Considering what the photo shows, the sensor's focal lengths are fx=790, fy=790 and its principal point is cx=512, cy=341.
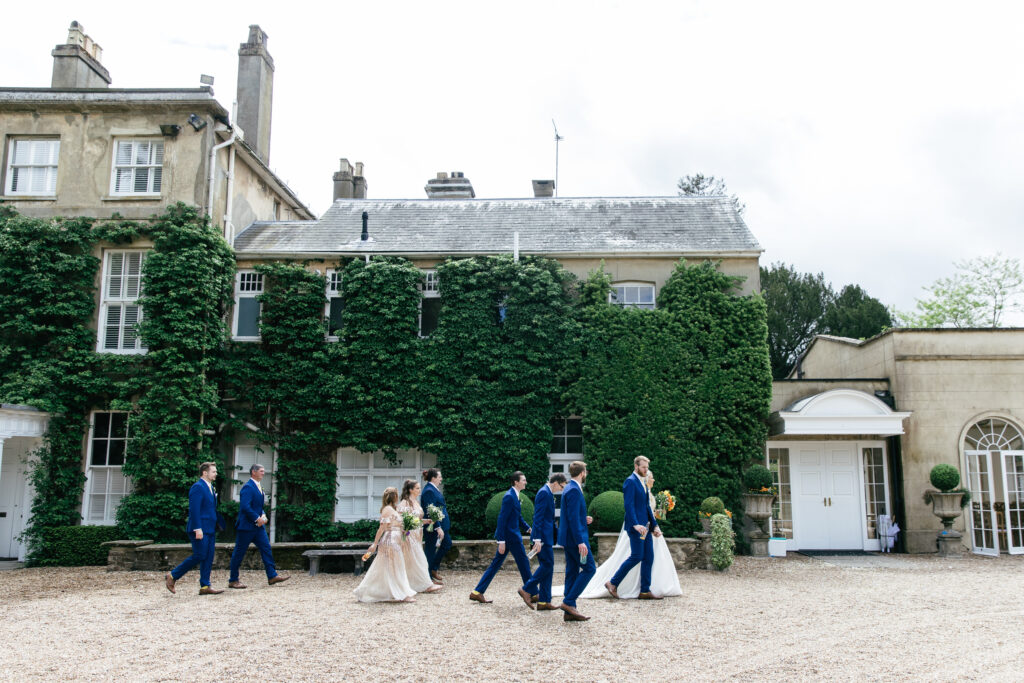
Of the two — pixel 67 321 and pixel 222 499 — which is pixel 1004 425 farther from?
pixel 67 321

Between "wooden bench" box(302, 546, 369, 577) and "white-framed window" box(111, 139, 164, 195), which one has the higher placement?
"white-framed window" box(111, 139, 164, 195)

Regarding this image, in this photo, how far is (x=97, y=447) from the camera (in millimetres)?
17469

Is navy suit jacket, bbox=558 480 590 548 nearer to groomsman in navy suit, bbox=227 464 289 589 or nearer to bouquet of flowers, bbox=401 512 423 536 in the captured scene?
bouquet of flowers, bbox=401 512 423 536

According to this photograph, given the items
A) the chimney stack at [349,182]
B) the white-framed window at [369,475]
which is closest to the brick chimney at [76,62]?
the chimney stack at [349,182]

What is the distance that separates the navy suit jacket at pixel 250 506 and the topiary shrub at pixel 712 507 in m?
8.55

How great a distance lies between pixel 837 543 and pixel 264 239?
15364 millimetres

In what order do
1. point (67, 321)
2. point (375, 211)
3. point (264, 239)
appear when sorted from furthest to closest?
point (375, 211) < point (264, 239) < point (67, 321)

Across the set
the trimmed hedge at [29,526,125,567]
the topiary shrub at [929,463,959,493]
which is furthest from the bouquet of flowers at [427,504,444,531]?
the topiary shrub at [929,463,959,493]

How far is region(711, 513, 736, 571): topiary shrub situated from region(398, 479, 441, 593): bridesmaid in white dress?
549cm

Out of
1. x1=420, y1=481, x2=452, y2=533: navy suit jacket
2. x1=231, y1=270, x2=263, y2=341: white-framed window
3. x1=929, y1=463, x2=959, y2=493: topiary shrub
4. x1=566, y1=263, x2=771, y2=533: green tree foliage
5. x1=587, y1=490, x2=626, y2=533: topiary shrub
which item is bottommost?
x1=587, y1=490, x2=626, y2=533: topiary shrub

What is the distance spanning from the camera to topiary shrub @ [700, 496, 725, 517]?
51.1ft

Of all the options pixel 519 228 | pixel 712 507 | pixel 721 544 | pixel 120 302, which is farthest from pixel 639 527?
pixel 120 302

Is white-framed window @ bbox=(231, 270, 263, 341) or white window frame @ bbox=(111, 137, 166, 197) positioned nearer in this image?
white window frame @ bbox=(111, 137, 166, 197)

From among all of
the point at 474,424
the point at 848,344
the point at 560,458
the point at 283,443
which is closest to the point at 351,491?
the point at 283,443
